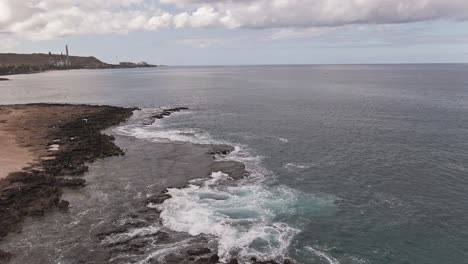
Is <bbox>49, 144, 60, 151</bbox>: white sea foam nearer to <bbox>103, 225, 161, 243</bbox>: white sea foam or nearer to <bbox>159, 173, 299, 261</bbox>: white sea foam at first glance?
<bbox>159, 173, 299, 261</bbox>: white sea foam

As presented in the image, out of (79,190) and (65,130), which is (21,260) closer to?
(79,190)

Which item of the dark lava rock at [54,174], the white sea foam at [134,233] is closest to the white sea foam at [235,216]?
the white sea foam at [134,233]

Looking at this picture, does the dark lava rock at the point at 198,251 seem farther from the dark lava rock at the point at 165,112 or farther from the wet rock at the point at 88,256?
the dark lava rock at the point at 165,112

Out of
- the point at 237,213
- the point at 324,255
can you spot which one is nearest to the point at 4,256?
the point at 237,213

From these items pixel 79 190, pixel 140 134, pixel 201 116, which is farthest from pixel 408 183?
pixel 201 116

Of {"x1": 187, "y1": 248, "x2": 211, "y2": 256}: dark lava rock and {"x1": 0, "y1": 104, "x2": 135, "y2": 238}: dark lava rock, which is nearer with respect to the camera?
{"x1": 187, "y1": 248, "x2": 211, "y2": 256}: dark lava rock

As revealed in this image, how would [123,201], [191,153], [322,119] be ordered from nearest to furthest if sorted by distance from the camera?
[123,201], [191,153], [322,119]

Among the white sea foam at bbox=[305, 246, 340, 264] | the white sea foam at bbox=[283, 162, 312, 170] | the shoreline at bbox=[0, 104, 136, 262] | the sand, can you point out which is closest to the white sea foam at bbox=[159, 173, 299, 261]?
the white sea foam at bbox=[305, 246, 340, 264]
